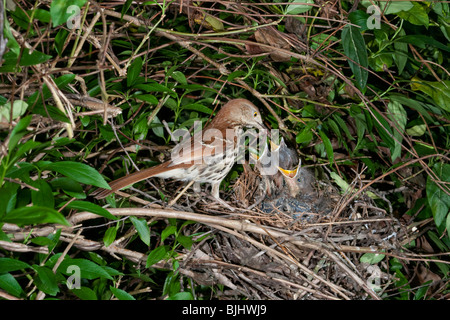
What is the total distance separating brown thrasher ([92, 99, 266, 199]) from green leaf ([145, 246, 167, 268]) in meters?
0.44

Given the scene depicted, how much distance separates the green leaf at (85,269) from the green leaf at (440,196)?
1.82 metres

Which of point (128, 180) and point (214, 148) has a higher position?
point (128, 180)

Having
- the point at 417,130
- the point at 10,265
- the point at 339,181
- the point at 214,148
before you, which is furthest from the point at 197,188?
the point at 417,130

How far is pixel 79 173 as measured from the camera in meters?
1.62

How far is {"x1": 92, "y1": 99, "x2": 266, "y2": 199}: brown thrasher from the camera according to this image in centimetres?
267

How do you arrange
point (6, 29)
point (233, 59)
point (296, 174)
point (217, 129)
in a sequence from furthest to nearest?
point (296, 174), point (217, 129), point (233, 59), point (6, 29)

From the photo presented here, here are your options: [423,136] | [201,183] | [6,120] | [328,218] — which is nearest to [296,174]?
[328,218]

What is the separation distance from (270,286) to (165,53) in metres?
1.42

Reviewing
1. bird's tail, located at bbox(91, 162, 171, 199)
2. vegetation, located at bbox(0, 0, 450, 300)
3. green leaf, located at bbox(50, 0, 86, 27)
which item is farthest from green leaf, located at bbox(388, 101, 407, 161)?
green leaf, located at bbox(50, 0, 86, 27)

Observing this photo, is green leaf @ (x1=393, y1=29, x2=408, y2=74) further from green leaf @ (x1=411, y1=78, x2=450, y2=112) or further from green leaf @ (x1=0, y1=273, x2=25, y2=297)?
green leaf @ (x1=0, y1=273, x2=25, y2=297)

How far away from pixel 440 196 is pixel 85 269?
196 cm

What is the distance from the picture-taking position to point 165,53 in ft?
8.48

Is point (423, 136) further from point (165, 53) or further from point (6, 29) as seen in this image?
point (6, 29)

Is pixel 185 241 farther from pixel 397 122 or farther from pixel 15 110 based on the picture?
pixel 397 122
